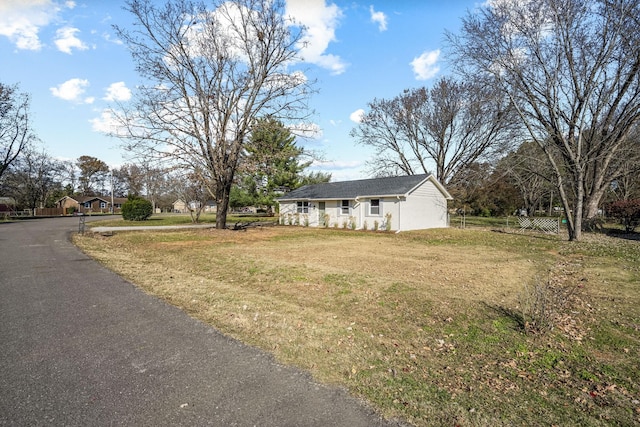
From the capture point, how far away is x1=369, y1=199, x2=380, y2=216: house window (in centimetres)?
2155

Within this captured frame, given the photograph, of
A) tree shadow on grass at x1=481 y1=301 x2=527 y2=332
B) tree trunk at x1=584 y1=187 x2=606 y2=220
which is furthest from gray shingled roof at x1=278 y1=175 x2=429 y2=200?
tree shadow on grass at x1=481 y1=301 x2=527 y2=332

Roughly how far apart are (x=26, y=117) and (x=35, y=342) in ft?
133

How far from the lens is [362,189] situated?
2348cm

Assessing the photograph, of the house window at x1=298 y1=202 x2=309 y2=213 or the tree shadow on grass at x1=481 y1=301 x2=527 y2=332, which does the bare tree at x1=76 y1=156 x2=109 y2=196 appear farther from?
the tree shadow on grass at x1=481 y1=301 x2=527 y2=332

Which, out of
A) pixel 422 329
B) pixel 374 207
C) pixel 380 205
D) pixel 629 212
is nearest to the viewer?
pixel 422 329

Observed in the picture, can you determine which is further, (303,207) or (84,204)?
(84,204)

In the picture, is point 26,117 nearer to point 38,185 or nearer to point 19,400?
point 38,185

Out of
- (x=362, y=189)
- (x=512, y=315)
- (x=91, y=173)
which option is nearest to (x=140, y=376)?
(x=512, y=315)

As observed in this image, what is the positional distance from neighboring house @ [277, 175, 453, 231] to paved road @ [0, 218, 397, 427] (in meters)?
17.3

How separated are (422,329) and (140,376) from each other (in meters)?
3.53

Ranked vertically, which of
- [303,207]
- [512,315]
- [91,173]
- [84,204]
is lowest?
[512,315]

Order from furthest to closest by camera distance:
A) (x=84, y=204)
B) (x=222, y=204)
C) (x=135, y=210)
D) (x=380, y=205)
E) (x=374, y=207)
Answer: (x=84, y=204) < (x=135, y=210) < (x=374, y=207) < (x=380, y=205) < (x=222, y=204)

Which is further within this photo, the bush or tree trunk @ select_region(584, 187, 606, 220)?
the bush

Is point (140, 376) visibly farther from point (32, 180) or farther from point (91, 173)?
point (91, 173)
